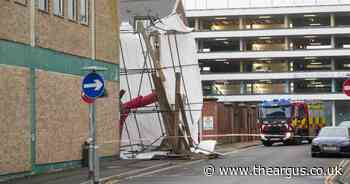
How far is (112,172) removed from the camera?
23375 millimetres

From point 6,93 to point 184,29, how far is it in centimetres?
1611

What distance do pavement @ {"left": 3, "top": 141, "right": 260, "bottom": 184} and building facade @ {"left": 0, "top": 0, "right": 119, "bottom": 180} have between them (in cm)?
56

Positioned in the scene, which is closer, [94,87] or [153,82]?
[94,87]

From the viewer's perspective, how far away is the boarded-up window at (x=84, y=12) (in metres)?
27.4

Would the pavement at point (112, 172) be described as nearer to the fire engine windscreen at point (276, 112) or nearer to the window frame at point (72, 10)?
the window frame at point (72, 10)

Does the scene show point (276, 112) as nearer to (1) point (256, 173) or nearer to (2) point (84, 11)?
(2) point (84, 11)

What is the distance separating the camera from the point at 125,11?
43.2 meters

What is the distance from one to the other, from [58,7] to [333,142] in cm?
A: 1263

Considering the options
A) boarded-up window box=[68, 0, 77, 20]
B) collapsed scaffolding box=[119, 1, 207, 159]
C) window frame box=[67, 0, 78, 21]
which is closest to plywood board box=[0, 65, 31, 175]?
window frame box=[67, 0, 78, 21]

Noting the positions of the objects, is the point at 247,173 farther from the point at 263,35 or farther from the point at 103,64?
the point at 263,35

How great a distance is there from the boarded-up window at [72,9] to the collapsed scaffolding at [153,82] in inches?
225

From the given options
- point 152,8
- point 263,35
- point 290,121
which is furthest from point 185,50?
point 263,35

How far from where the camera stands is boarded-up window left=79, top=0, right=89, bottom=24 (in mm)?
27355

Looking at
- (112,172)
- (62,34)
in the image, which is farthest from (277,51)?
(112,172)
